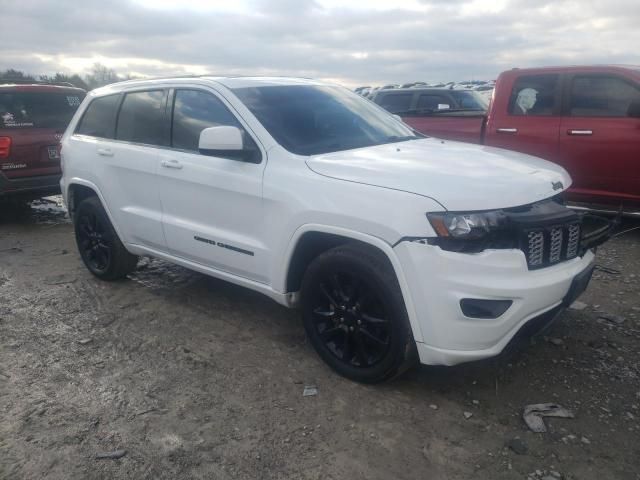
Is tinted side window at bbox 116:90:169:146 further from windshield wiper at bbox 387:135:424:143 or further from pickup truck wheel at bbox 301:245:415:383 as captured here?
pickup truck wheel at bbox 301:245:415:383

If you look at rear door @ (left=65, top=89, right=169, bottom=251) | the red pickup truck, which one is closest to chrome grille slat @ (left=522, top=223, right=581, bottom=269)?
rear door @ (left=65, top=89, right=169, bottom=251)

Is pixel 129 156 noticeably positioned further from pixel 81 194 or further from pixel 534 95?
pixel 534 95

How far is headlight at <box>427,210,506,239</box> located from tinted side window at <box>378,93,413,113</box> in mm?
7140

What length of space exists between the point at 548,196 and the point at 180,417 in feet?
7.66

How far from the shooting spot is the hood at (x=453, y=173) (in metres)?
2.83

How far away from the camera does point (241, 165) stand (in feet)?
11.9

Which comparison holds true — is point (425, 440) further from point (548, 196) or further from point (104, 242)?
point (104, 242)

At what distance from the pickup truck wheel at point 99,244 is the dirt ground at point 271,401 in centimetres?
50

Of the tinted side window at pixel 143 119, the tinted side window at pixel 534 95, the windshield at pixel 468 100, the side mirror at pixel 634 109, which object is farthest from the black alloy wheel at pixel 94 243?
the windshield at pixel 468 100

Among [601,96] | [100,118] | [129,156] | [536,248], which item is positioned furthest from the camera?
[601,96]

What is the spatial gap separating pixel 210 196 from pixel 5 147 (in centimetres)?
488

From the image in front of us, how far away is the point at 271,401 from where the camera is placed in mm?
3219

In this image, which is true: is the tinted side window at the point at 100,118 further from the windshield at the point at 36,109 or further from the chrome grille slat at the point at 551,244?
the chrome grille slat at the point at 551,244

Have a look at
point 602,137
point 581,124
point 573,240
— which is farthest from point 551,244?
point 581,124
